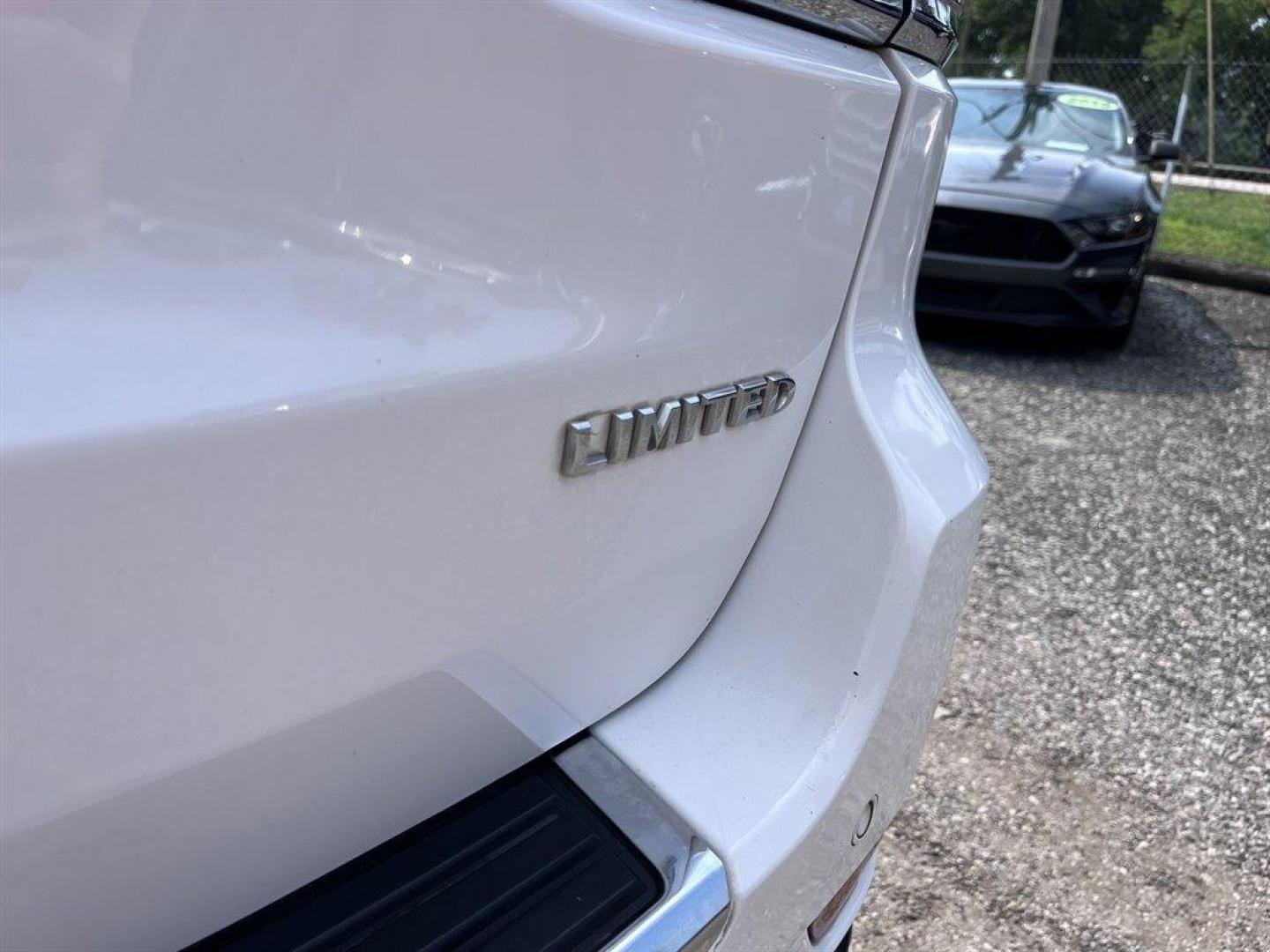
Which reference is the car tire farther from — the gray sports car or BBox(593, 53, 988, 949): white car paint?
BBox(593, 53, 988, 949): white car paint

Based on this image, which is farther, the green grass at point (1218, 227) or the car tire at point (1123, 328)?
the green grass at point (1218, 227)

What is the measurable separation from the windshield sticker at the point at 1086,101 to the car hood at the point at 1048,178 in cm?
104

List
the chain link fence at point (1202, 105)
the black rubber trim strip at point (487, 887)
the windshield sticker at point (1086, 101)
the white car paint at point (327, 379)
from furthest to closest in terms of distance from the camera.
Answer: the chain link fence at point (1202, 105) → the windshield sticker at point (1086, 101) → the black rubber trim strip at point (487, 887) → the white car paint at point (327, 379)

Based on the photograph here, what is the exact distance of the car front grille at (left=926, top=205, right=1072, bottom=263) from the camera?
5312 mm

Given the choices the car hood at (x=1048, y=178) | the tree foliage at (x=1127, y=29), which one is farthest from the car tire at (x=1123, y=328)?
the tree foliage at (x=1127, y=29)

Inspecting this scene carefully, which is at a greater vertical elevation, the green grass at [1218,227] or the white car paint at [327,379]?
the white car paint at [327,379]

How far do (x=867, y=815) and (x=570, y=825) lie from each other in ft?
1.11

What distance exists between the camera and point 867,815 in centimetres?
111

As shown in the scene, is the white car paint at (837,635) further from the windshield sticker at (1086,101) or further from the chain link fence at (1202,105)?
the chain link fence at (1202,105)

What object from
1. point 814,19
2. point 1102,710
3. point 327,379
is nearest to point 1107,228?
point 1102,710

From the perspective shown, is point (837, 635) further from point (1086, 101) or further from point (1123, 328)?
point (1086, 101)

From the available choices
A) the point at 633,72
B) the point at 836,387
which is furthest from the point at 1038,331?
the point at 633,72

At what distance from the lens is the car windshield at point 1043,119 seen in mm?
6156

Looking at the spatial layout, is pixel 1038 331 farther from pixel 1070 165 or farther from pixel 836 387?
pixel 836 387
